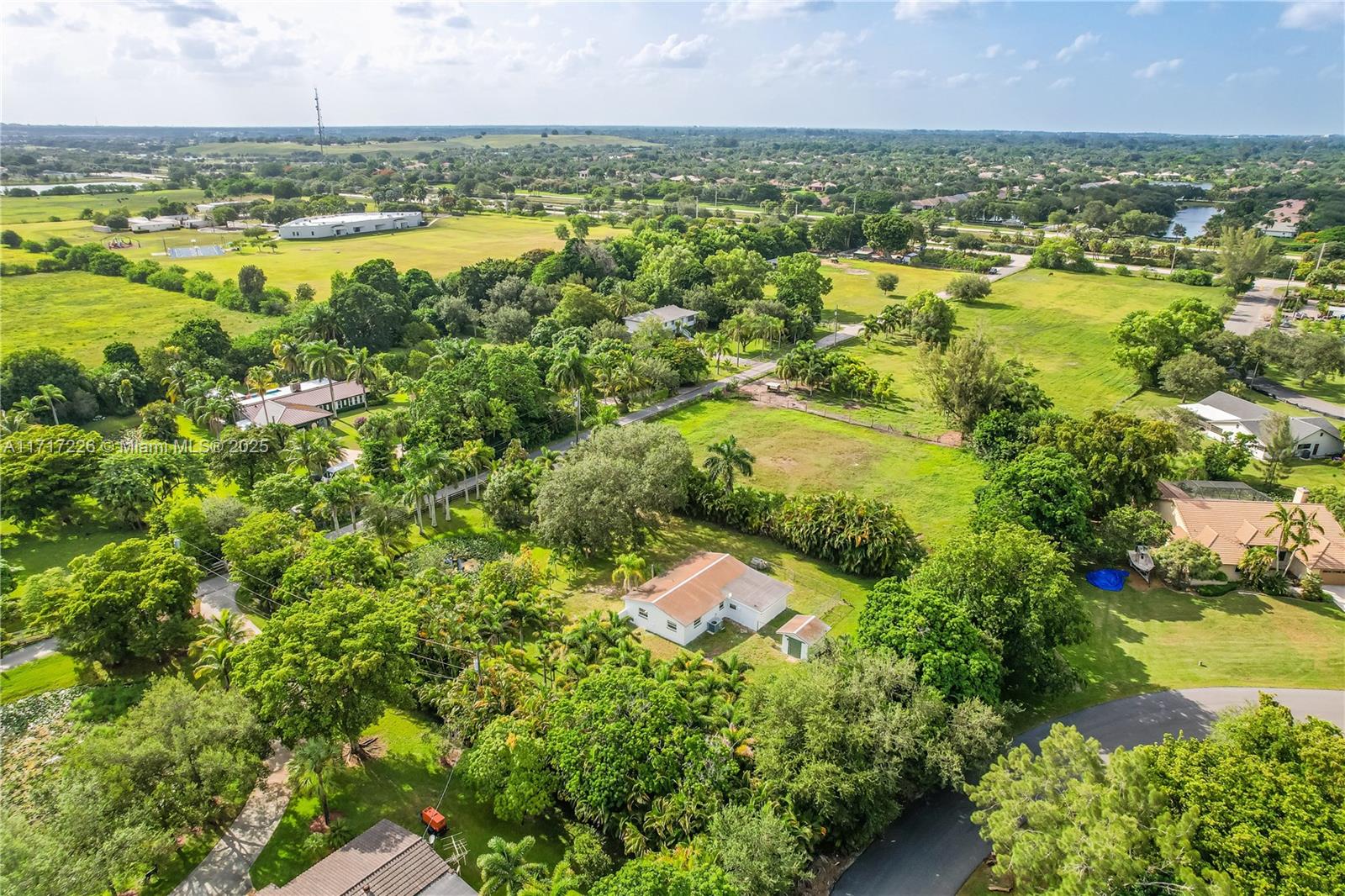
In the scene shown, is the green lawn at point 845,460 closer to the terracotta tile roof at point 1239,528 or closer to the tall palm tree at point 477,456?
the terracotta tile roof at point 1239,528

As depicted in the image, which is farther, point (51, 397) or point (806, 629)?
point (51, 397)

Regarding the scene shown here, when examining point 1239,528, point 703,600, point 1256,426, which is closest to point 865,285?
point 1256,426

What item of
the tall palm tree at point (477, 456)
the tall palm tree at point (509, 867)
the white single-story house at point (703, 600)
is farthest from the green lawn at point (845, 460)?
the tall palm tree at point (509, 867)

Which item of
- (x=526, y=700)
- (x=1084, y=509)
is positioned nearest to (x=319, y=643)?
(x=526, y=700)

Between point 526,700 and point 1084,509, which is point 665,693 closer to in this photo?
point 526,700

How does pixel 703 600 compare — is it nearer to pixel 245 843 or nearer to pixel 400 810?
pixel 400 810

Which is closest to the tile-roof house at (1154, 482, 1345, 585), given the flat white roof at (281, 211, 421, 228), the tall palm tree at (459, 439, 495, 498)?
the tall palm tree at (459, 439, 495, 498)
